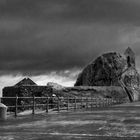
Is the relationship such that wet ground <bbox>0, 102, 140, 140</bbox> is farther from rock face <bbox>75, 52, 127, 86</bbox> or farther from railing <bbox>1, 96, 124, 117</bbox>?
rock face <bbox>75, 52, 127, 86</bbox>

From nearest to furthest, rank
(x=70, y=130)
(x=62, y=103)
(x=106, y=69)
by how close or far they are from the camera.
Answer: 1. (x=70, y=130)
2. (x=62, y=103)
3. (x=106, y=69)

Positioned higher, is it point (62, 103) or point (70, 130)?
point (62, 103)

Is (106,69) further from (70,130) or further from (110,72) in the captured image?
(70,130)

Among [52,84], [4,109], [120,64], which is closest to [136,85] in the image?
[120,64]

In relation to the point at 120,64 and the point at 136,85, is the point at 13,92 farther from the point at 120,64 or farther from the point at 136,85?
the point at 136,85

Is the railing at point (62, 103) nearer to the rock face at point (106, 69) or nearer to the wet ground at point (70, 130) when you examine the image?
the wet ground at point (70, 130)

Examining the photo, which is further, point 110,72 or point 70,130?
point 110,72

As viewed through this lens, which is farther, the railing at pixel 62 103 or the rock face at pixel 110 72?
the rock face at pixel 110 72

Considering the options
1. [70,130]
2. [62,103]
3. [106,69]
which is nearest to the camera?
[70,130]

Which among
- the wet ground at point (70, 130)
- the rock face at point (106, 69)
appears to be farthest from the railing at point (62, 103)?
the rock face at point (106, 69)

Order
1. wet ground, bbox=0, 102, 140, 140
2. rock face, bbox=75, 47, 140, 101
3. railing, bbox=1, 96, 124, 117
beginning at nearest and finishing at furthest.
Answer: wet ground, bbox=0, 102, 140, 140, railing, bbox=1, 96, 124, 117, rock face, bbox=75, 47, 140, 101

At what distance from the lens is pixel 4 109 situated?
1919 centimetres

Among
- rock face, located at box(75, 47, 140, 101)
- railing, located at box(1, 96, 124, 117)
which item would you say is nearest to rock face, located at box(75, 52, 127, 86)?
rock face, located at box(75, 47, 140, 101)

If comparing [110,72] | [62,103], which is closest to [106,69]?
[110,72]
